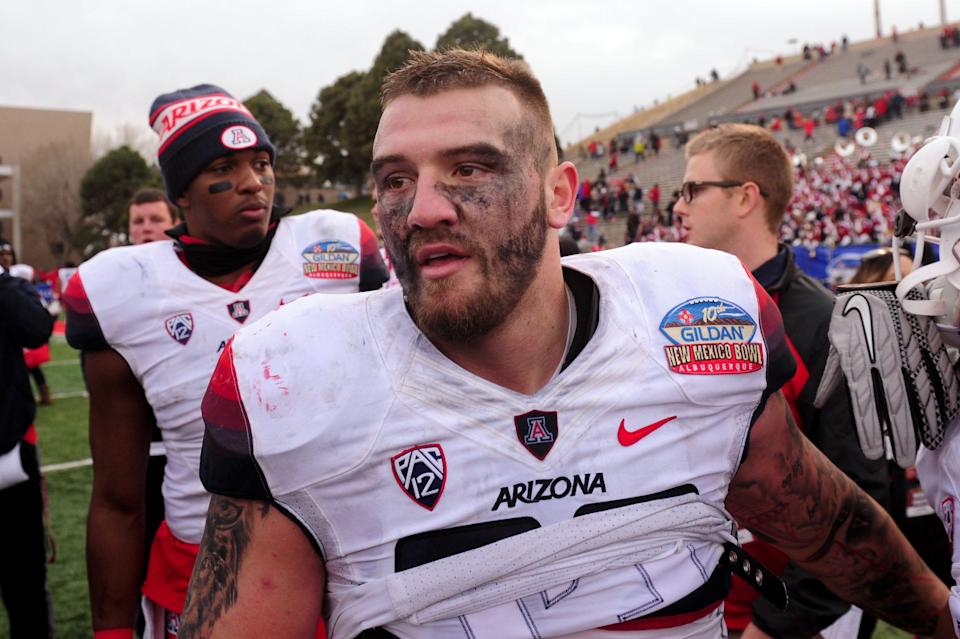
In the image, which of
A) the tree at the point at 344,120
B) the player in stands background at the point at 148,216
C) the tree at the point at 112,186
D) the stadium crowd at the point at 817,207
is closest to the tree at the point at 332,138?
the tree at the point at 344,120

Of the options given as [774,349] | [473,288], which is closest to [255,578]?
→ [473,288]

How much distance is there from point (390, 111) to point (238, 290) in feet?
4.19

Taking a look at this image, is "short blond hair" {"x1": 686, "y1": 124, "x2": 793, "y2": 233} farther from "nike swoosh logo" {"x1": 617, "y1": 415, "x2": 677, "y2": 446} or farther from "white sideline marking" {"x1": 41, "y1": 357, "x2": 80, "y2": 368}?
"white sideline marking" {"x1": 41, "y1": 357, "x2": 80, "y2": 368}

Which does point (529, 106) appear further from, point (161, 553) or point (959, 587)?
point (161, 553)

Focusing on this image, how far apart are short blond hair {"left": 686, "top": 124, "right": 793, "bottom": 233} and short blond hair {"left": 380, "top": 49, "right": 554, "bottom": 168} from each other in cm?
176

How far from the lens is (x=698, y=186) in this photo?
11.3 ft

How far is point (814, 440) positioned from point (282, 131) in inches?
1834

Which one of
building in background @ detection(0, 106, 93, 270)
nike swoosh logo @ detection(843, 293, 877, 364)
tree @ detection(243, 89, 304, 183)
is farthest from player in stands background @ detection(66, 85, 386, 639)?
building in background @ detection(0, 106, 93, 270)

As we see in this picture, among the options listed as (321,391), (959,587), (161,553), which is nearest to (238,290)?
(161,553)

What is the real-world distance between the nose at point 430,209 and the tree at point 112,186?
42365 mm

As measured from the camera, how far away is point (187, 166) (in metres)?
2.86

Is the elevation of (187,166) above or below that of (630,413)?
above

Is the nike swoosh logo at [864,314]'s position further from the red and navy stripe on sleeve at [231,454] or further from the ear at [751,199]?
the ear at [751,199]

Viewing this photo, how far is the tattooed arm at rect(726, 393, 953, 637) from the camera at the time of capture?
188cm
